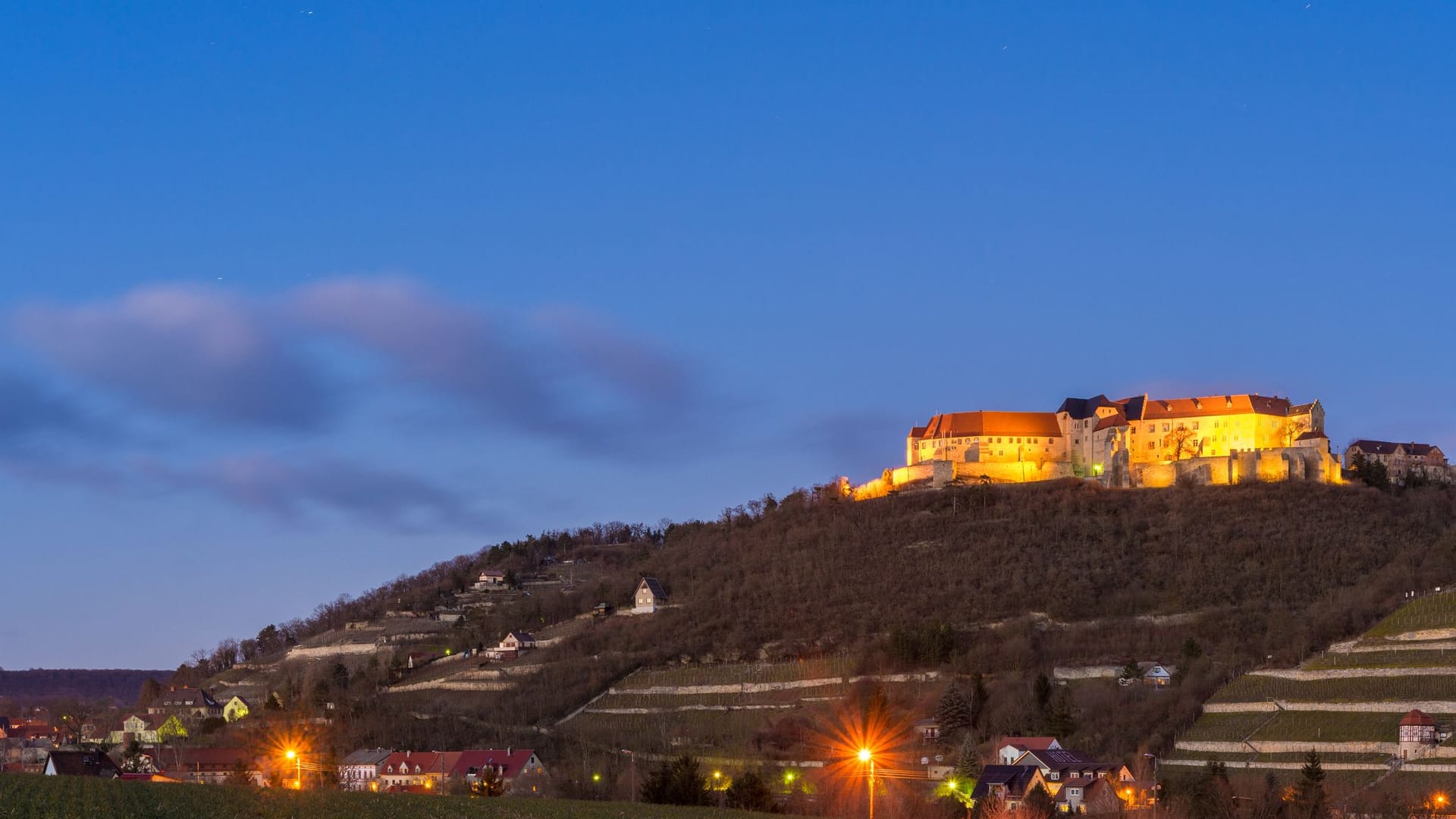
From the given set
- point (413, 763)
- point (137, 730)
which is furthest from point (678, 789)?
point (137, 730)

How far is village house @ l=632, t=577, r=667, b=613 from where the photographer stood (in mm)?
106688

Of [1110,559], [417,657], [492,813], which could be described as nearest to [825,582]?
[1110,559]

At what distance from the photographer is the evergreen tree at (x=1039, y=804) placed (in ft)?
165

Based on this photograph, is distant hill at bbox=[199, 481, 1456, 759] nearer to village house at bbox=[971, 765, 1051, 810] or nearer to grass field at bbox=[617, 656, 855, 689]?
grass field at bbox=[617, 656, 855, 689]

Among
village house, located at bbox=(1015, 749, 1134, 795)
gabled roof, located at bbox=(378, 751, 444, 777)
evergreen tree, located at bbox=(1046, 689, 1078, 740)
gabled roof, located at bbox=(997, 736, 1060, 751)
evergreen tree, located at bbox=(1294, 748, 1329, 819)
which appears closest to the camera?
evergreen tree, located at bbox=(1294, 748, 1329, 819)

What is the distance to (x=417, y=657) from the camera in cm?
11156

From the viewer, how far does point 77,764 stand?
6234 centimetres

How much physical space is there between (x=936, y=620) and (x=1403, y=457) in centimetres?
4326

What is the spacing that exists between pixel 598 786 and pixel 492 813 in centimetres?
2500

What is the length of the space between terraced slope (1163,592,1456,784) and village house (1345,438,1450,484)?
38749 mm

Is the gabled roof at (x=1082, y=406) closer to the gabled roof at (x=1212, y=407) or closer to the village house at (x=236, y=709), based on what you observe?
the gabled roof at (x=1212, y=407)

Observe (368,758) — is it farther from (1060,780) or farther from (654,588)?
(654,588)

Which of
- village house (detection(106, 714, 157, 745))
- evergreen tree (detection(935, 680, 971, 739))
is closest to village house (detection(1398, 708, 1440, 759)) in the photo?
evergreen tree (detection(935, 680, 971, 739))

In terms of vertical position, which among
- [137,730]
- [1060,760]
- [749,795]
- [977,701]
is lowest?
[749,795]
